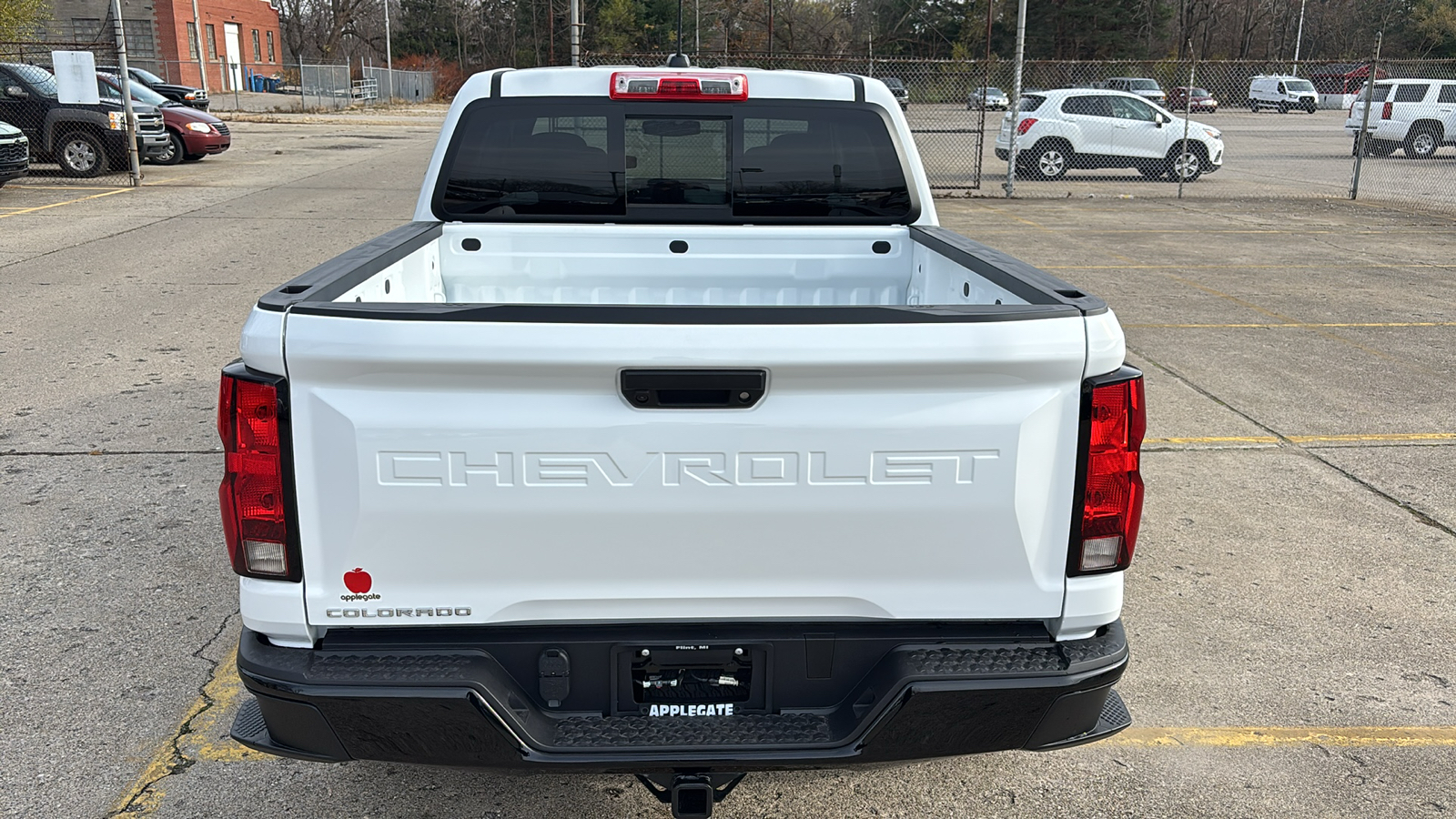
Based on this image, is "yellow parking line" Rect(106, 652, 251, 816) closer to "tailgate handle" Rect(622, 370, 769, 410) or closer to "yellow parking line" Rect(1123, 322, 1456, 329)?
"tailgate handle" Rect(622, 370, 769, 410)

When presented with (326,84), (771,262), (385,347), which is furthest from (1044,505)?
Answer: (326,84)

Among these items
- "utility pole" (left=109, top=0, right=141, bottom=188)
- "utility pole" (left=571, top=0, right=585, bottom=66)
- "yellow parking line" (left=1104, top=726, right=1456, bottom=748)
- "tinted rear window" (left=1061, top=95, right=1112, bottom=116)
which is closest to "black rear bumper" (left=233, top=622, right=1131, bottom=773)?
"yellow parking line" (left=1104, top=726, right=1456, bottom=748)

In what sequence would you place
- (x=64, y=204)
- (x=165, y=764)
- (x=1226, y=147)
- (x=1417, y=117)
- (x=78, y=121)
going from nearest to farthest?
(x=165, y=764) → (x=64, y=204) → (x=78, y=121) → (x=1417, y=117) → (x=1226, y=147)

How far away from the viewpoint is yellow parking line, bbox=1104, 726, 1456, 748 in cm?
356

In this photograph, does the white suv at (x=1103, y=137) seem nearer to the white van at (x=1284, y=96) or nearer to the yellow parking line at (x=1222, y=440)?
the yellow parking line at (x=1222, y=440)

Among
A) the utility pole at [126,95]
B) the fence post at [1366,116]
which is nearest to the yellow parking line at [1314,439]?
the fence post at [1366,116]

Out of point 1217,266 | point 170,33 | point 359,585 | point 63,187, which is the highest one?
point 170,33

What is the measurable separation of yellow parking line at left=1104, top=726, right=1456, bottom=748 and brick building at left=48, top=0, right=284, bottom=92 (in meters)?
51.2

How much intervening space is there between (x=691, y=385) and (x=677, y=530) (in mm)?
320

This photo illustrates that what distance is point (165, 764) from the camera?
333 centimetres

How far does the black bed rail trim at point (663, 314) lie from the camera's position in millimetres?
2232

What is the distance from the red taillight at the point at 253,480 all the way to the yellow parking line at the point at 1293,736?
263 centimetres

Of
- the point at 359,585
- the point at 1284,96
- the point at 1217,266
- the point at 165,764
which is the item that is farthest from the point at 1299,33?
the point at 359,585

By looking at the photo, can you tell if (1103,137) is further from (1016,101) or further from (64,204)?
(64,204)
